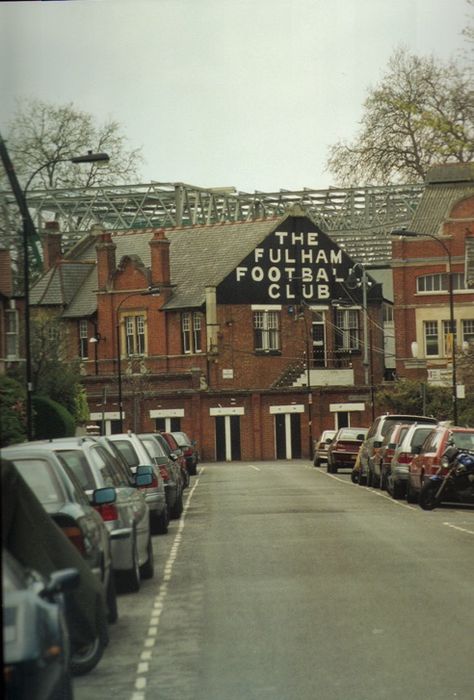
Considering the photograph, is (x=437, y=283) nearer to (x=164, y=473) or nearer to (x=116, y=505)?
(x=164, y=473)

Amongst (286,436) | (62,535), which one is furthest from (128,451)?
(286,436)

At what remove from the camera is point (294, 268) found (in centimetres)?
8388

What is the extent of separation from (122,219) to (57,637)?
80040mm

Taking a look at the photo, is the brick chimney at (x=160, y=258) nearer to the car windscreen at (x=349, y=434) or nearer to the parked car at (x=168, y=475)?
the car windscreen at (x=349, y=434)

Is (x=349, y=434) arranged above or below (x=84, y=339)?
below

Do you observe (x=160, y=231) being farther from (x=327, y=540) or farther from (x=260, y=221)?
(x=327, y=540)

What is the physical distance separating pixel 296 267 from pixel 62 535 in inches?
3076

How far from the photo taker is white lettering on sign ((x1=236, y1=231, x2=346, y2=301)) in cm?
8338

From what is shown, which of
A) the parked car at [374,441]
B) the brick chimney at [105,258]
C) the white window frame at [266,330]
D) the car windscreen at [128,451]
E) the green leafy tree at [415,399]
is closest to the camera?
the car windscreen at [128,451]

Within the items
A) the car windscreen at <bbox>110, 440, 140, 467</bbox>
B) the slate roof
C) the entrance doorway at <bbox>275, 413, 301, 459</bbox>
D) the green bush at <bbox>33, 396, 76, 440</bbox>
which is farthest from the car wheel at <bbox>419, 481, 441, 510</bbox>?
the slate roof

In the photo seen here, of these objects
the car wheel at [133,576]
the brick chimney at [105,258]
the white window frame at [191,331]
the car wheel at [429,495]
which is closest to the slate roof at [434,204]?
the white window frame at [191,331]

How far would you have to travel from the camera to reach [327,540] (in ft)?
68.4

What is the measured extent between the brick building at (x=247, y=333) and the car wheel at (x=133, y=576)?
6165cm

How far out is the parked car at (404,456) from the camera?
107ft
